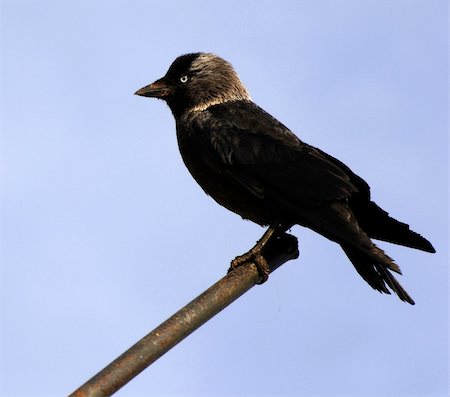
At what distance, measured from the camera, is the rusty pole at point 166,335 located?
3232 millimetres

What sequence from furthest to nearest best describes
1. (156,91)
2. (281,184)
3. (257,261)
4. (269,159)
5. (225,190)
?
(156,91), (225,190), (269,159), (281,184), (257,261)

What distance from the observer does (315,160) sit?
628 cm

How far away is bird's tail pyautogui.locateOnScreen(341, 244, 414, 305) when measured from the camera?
574cm

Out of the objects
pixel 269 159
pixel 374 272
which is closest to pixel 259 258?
pixel 374 272

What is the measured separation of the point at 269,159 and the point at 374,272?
3.42ft

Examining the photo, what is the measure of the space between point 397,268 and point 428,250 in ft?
1.78

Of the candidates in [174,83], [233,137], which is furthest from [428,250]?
[174,83]

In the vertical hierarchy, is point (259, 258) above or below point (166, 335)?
above

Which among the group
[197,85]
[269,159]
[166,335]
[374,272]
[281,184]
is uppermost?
[197,85]

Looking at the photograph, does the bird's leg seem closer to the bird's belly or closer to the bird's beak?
the bird's belly

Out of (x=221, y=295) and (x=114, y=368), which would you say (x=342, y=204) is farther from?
(x=114, y=368)

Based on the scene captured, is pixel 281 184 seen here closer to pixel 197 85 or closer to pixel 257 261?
pixel 257 261

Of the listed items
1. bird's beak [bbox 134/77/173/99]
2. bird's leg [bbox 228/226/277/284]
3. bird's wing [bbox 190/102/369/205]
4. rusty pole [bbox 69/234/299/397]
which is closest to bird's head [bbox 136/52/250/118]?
bird's beak [bbox 134/77/173/99]

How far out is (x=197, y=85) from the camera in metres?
7.46
